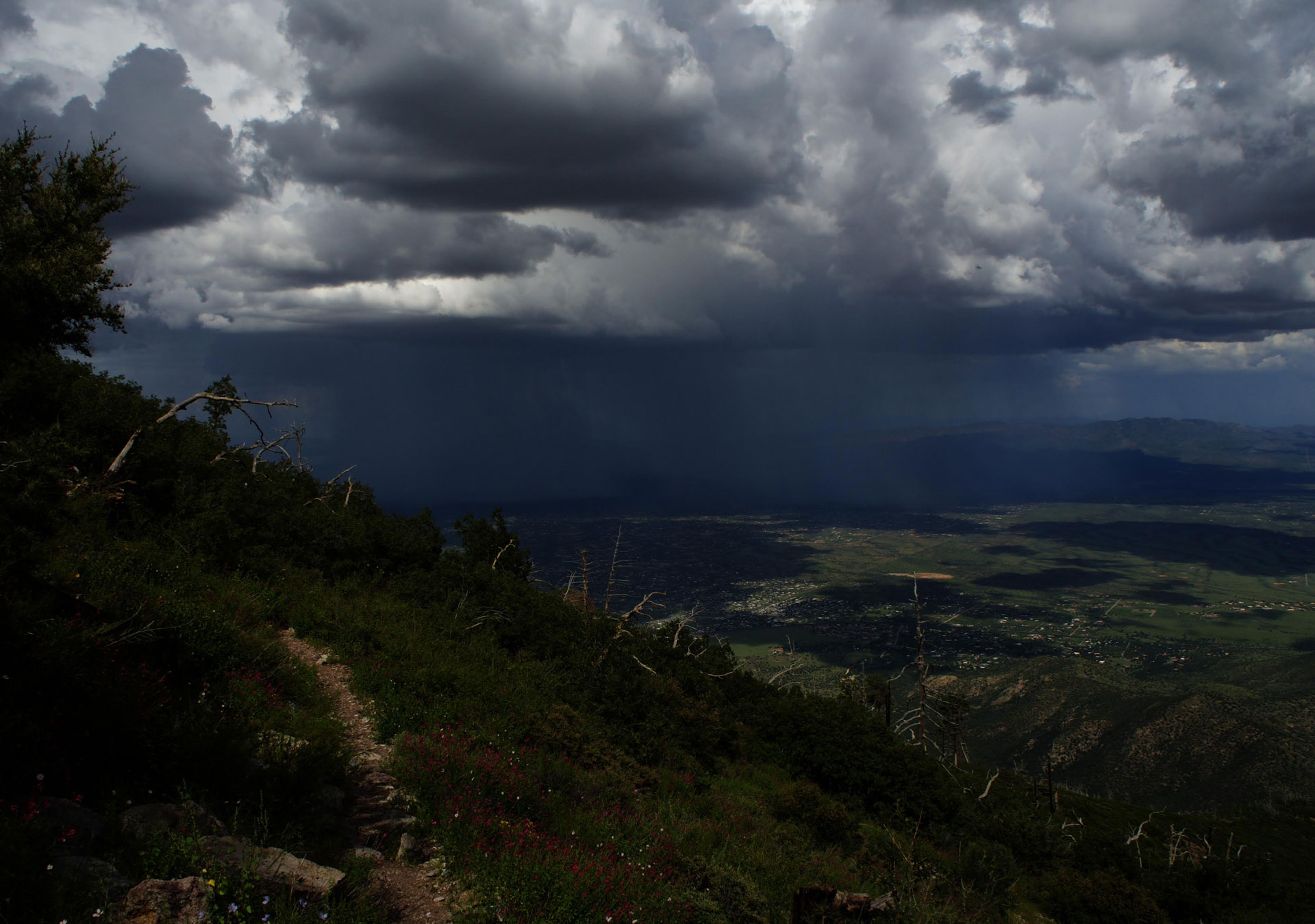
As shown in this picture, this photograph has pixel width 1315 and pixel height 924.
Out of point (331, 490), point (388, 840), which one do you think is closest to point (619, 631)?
point (388, 840)

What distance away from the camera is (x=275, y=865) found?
21.9 feet

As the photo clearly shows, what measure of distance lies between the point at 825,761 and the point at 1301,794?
152 metres

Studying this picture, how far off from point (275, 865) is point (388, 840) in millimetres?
2399

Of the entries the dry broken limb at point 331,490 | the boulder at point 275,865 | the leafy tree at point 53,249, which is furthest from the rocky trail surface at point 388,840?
the dry broken limb at point 331,490

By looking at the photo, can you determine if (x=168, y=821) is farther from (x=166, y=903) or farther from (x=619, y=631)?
(x=619, y=631)

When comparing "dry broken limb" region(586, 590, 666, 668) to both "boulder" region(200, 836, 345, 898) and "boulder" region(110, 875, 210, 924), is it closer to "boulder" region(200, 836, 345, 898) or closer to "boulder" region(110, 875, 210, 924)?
"boulder" region(200, 836, 345, 898)

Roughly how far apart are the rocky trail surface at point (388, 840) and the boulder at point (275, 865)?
3.54 feet

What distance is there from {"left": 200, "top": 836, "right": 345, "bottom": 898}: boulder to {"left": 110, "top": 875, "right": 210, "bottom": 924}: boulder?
45 cm

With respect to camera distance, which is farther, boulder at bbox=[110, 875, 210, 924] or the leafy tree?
the leafy tree

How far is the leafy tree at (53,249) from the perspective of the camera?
14.0 metres

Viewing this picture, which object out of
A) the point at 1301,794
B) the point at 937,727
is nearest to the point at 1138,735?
the point at 1301,794

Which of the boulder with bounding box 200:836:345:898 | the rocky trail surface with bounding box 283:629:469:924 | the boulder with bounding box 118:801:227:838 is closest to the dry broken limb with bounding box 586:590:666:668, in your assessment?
the rocky trail surface with bounding box 283:629:469:924

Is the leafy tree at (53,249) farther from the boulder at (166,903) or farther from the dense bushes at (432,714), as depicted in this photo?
the boulder at (166,903)

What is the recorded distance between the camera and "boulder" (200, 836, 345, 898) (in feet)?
21.5
